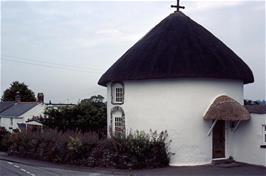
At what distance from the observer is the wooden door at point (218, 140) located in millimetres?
20438

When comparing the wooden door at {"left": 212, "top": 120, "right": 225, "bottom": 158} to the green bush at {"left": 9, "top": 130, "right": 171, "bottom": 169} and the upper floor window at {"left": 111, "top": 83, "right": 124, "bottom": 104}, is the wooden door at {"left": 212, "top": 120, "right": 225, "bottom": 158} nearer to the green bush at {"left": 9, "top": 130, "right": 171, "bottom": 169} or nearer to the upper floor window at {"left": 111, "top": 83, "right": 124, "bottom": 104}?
the green bush at {"left": 9, "top": 130, "right": 171, "bottom": 169}

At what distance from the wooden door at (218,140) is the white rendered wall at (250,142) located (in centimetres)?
59

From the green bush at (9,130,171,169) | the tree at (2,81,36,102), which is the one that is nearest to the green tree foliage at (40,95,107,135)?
the green bush at (9,130,171,169)

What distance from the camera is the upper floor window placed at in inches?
872

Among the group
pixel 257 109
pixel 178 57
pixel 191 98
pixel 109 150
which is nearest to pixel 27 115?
pixel 109 150

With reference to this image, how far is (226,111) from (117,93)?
6.25 meters

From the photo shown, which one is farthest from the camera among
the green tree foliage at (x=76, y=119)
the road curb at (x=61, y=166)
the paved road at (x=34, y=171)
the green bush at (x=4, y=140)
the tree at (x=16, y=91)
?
the tree at (x=16, y=91)

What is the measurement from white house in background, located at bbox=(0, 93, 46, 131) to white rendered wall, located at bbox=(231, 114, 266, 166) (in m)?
27.2

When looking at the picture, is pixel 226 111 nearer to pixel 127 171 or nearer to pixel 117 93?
pixel 127 171

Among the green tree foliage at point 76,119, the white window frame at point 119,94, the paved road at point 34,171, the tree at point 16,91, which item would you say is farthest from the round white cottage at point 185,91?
the tree at point 16,91

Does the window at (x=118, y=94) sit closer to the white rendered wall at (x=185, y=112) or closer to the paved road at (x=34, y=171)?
the white rendered wall at (x=185, y=112)

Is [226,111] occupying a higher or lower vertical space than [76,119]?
higher

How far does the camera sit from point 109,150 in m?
19.2

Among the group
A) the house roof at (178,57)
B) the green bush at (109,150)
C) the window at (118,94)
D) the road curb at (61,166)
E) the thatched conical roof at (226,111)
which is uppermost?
the house roof at (178,57)
